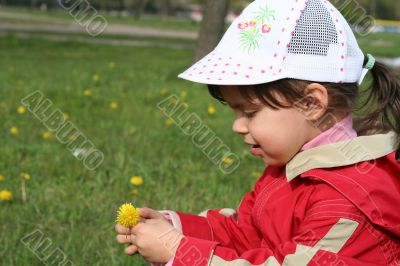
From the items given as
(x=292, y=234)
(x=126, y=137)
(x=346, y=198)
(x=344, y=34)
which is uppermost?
(x=344, y=34)

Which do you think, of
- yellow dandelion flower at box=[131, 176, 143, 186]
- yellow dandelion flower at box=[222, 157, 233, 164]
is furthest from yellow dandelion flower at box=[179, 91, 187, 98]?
yellow dandelion flower at box=[131, 176, 143, 186]

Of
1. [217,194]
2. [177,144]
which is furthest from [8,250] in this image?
[177,144]

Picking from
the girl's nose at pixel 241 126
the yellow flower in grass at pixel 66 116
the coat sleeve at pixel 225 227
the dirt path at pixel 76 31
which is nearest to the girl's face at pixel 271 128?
the girl's nose at pixel 241 126

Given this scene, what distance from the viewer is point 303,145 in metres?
1.88

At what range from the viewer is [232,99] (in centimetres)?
189

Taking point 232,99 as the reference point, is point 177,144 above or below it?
below

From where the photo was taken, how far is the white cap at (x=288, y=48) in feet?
5.84

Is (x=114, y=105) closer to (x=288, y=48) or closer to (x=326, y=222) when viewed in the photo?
(x=288, y=48)

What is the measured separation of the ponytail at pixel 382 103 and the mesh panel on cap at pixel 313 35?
0.95 feet

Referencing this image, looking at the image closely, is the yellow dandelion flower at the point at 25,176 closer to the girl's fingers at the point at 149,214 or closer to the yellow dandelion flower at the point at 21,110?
the girl's fingers at the point at 149,214

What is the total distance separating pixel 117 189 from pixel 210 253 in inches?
65.2

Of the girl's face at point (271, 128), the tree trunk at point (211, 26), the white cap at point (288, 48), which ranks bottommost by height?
the tree trunk at point (211, 26)

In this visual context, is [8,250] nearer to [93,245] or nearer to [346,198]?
[93,245]

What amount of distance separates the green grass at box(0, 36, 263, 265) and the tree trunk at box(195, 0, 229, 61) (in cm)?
247
